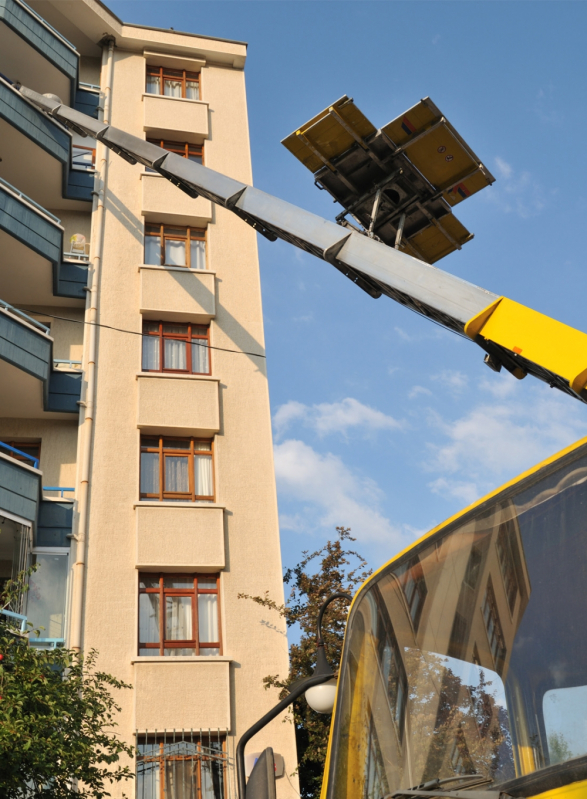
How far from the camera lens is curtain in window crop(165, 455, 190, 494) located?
54.4 ft

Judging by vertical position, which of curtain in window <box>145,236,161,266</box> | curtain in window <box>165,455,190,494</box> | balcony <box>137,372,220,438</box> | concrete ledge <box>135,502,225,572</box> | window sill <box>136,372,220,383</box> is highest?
curtain in window <box>145,236,161,266</box>

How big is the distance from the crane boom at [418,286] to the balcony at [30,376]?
403 cm

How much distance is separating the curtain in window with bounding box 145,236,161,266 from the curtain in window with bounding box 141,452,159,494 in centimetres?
499

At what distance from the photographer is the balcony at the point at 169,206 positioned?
19.7 meters

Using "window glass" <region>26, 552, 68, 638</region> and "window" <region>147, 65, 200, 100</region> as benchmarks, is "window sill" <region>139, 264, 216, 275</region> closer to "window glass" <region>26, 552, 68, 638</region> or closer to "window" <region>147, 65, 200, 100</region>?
"window" <region>147, 65, 200, 100</region>

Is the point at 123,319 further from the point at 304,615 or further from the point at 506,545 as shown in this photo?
the point at 506,545

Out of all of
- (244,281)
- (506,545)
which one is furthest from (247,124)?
(506,545)

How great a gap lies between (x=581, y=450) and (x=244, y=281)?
1663 centimetres

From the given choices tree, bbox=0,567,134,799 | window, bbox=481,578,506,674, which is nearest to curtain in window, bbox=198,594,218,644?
tree, bbox=0,567,134,799

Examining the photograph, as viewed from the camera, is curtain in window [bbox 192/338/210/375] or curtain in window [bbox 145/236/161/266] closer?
curtain in window [bbox 192/338/210/375]

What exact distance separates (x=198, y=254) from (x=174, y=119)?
4.16m

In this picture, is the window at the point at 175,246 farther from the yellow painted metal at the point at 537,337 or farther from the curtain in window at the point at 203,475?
the yellow painted metal at the point at 537,337

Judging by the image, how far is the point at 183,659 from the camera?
1452 cm

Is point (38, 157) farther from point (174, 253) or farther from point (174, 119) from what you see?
point (174, 119)
